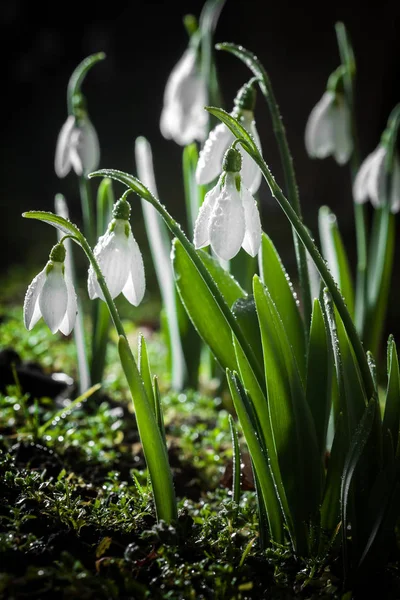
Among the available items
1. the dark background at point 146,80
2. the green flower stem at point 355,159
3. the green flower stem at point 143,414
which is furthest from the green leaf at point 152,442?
the dark background at point 146,80

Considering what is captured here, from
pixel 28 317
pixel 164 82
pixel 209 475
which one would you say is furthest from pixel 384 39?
pixel 28 317

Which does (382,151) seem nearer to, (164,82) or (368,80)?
(368,80)

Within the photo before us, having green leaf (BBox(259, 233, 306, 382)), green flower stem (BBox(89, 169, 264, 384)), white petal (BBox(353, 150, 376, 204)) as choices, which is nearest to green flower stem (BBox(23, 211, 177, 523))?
green flower stem (BBox(89, 169, 264, 384))

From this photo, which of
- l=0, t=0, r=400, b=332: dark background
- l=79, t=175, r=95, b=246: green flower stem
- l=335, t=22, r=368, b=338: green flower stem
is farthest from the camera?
l=0, t=0, r=400, b=332: dark background

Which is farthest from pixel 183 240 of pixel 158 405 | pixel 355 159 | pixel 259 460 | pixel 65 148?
pixel 355 159

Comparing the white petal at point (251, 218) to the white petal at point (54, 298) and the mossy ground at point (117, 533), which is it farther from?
the mossy ground at point (117, 533)

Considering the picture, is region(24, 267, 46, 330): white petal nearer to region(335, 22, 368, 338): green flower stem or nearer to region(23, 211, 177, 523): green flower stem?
region(23, 211, 177, 523): green flower stem
